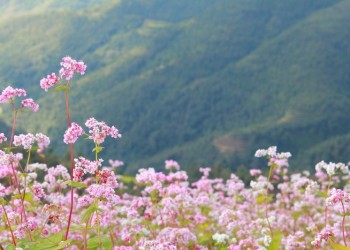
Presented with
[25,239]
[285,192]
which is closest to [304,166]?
[285,192]

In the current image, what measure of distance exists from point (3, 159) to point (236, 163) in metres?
191

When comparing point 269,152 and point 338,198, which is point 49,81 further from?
point 269,152

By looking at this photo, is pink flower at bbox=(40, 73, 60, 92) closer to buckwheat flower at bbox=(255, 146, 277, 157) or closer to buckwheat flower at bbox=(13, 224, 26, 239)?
buckwheat flower at bbox=(13, 224, 26, 239)

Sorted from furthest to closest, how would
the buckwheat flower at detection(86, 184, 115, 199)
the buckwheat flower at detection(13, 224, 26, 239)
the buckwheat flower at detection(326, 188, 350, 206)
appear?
the buckwheat flower at detection(13, 224, 26, 239) < the buckwheat flower at detection(326, 188, 350, 206) < the buckwheat flower at detection(86, 184, 115, 199)

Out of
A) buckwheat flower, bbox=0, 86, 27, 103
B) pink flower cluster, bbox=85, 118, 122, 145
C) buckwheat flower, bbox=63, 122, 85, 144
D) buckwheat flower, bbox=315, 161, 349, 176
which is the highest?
buckwheat flower, bbox=0, 86, 27, 103

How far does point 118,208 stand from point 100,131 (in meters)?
5.96

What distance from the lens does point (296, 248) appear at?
905 centimetres

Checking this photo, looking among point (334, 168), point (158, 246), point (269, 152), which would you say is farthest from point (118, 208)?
point (158, 246)

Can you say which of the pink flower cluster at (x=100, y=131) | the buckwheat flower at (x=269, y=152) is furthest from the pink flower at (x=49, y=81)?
the buckwheat flower at (x=269, y=152)

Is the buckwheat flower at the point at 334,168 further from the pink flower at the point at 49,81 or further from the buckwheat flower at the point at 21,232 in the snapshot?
the buckwheat flower at the point at 21,232

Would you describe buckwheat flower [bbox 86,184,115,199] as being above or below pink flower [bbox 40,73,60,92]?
below

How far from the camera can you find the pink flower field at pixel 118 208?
227 inches

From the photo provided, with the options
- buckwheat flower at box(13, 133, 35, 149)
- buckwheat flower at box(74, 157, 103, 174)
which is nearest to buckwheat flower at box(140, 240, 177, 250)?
buckwheat flower at box(74, 157, 103, 174)

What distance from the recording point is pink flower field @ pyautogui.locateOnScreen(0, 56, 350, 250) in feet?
18.9
